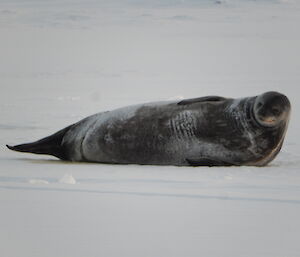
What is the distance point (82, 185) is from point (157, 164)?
1.24 metres

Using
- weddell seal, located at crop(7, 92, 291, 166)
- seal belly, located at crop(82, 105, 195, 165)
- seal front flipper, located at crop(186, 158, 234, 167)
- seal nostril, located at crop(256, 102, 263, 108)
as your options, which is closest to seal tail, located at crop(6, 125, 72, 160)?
seal belly, located at crop(82, 105, 195, 165)

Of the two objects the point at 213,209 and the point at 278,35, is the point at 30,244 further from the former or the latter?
the point at 278,35

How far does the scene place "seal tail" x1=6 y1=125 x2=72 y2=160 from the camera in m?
6.96

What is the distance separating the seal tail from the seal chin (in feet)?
5.27

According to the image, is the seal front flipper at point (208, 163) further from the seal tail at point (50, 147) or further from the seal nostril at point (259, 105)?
the seal tail at point (50, 147)

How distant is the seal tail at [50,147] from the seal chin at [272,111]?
1608mm

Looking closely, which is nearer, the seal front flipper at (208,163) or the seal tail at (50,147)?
the seal front flipper at (208,163)

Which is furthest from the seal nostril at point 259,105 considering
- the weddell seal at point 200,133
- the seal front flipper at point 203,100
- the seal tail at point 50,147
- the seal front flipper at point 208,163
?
the seal tail at point 50,147

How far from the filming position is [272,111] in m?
6.16

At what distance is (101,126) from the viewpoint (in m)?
6.68

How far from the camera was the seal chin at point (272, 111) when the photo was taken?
616 cm

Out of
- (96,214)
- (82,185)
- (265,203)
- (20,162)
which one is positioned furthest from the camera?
(20,162)

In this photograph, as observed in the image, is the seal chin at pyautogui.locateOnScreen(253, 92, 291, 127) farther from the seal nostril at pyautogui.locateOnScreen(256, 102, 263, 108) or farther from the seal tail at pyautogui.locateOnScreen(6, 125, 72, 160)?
the seal tail at pyautogui.locateOnScreen(6, 125, 72, 160)

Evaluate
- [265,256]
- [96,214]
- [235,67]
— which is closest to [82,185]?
[96,214]
